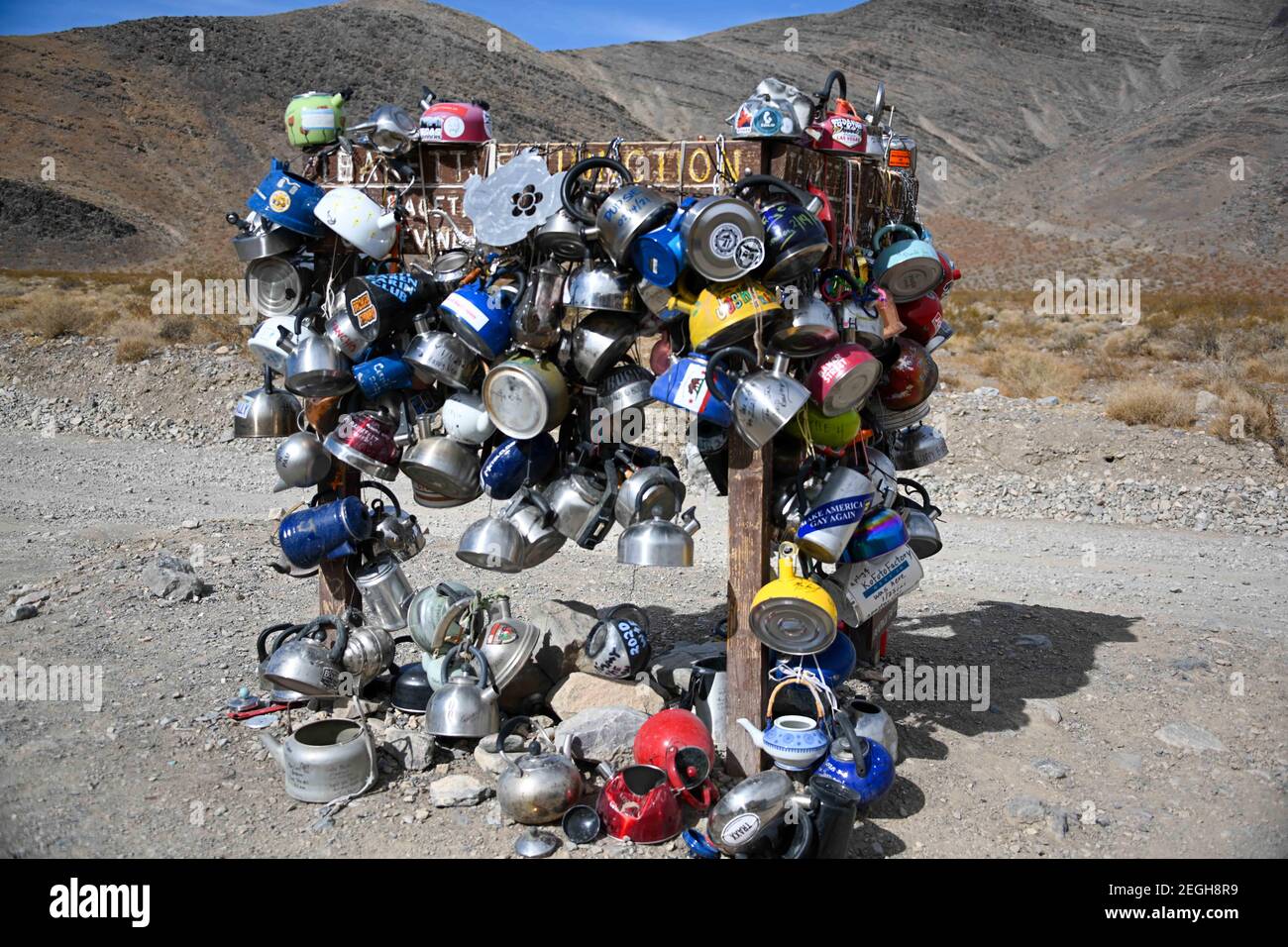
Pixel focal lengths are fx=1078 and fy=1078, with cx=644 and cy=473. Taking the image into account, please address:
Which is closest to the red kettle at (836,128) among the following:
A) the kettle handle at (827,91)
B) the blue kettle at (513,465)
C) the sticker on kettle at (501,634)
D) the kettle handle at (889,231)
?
the kettle handle at (827,91)

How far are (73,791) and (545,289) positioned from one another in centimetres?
255

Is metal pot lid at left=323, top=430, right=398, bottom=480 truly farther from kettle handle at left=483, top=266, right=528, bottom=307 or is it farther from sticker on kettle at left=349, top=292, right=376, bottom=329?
kettle handle at left=483, top=266, right=528, bottom=307

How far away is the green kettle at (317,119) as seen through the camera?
4.68m

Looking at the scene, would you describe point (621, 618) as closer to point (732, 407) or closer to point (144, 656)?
point (732, 407)

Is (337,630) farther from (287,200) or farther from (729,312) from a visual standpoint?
(729,312)

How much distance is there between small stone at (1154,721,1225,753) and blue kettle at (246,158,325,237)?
169 inches

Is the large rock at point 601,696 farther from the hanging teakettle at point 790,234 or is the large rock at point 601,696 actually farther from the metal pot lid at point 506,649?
the hanging teakettle at point 790,234

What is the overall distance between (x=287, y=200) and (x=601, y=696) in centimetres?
245

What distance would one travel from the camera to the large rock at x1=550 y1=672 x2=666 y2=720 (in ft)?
14.9

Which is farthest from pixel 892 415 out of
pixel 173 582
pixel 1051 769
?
pixel 173 582

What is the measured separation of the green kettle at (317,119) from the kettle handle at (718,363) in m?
2.14

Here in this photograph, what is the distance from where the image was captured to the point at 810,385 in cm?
396

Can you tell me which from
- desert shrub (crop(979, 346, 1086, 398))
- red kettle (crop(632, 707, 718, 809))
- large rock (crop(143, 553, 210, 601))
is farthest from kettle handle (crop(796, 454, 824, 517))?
desert shrub (crop(979, 346, 1086, 398))

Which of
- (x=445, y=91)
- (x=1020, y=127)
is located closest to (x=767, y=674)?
(x=445, y=91)
